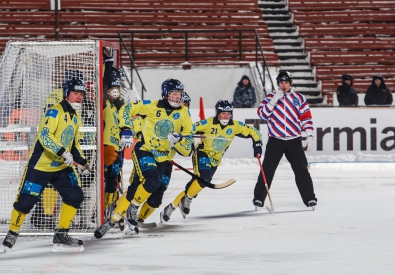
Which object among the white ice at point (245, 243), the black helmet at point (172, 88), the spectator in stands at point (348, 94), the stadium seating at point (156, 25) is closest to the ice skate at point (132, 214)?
the white ice at point (245, 243)

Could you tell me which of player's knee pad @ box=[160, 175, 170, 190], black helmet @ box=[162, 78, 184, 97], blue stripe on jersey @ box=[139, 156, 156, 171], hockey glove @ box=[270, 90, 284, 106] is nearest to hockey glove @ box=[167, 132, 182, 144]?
blue stripe on jersey @ box=[139, 156, 156, 171]

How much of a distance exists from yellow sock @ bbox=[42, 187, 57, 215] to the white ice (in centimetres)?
29

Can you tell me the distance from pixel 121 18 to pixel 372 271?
17.1 metres

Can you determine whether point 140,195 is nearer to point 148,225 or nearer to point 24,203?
point 148,225

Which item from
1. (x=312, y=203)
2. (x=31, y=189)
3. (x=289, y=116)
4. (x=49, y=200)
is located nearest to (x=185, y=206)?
(x=312, y=203)

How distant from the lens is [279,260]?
5.86 m

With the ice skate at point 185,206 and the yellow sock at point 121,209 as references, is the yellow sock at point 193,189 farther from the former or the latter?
the yellow sock at point 121,209

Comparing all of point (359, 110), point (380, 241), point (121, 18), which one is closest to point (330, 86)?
point (359, 110)

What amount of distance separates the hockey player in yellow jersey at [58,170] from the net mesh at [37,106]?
2.70 feet

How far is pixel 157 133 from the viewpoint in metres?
7.47

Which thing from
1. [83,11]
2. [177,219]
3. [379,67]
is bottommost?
[177,219]

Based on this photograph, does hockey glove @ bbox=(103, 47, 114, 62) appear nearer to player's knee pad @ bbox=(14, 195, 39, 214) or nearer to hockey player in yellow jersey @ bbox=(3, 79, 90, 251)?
hockey player in yellow jersey @ bbox=(3, 79, 90, 251)

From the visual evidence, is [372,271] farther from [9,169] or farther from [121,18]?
[121,18]

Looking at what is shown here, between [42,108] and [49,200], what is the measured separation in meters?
0.88
